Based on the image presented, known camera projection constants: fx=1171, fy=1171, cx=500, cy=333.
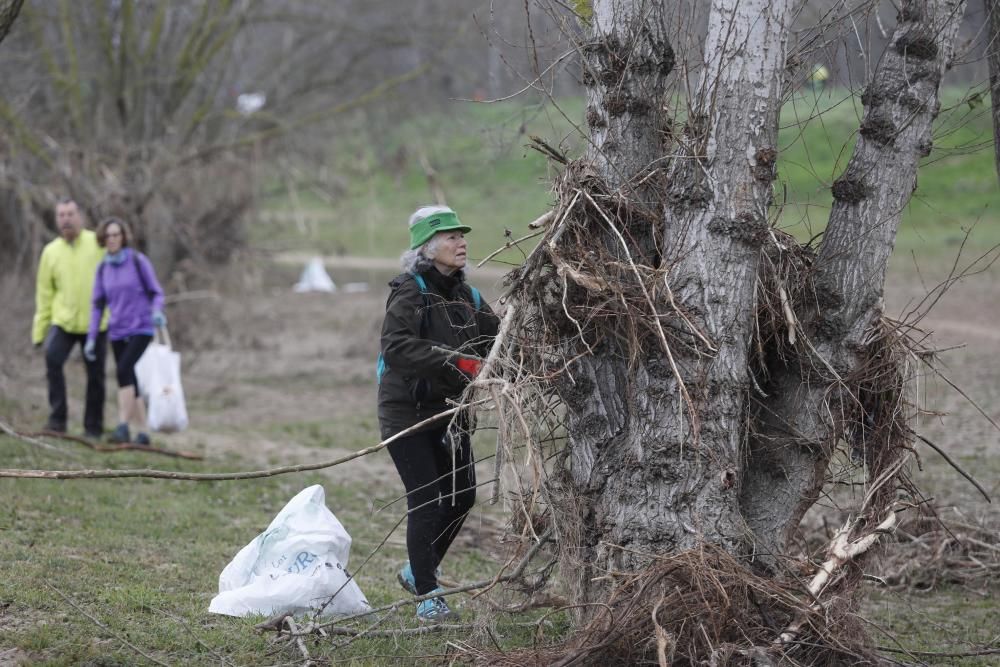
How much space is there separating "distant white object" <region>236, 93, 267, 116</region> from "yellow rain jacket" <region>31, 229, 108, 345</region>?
9769 mm

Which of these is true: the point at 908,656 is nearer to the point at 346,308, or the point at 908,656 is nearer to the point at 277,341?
the point at 277,341

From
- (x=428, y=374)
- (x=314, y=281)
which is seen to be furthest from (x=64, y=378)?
(x=314, y=281)

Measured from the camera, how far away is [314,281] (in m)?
23.8

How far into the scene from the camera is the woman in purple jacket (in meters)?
8.77

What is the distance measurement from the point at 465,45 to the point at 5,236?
735 centimetres

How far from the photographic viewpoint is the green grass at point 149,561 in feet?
14.8

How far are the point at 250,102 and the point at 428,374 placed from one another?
15098mm

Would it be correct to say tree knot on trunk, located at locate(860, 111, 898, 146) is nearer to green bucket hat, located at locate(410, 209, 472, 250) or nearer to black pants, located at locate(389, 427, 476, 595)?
green bucket hat, located at locate(410, 209, 472, 250)

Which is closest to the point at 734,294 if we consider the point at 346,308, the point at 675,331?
the point at 675,331

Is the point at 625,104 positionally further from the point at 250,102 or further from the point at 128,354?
the point at 250,102

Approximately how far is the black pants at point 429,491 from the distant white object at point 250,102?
47.2 ft

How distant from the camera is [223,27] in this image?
712 inches

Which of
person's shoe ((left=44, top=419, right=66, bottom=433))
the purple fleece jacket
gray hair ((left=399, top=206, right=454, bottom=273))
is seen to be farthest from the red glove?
person's shoe ((left=44, top=419, right=66, bottom=433))

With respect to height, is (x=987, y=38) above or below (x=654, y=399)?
above
